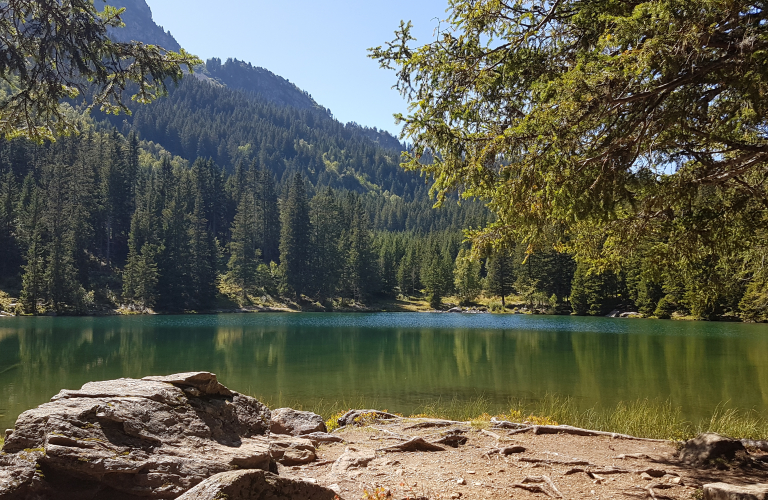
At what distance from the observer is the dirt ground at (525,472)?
5023 millimetres

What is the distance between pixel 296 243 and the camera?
79062 millimetres

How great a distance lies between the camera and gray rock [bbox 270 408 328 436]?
7629 mm

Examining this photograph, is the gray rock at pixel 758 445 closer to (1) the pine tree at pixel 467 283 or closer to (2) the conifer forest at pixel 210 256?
(2) the conifer forest at pixel 210 256

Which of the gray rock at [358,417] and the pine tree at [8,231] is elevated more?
the pine tree at [8,231]

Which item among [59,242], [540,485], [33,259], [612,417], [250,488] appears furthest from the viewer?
[59,242]

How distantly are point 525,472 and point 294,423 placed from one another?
379cm

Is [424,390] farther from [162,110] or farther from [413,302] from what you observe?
[162,110]

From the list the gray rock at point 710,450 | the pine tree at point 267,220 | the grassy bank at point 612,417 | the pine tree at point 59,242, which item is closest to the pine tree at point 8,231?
the pine tree at point 59,242

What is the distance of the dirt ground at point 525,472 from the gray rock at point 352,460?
73 mm

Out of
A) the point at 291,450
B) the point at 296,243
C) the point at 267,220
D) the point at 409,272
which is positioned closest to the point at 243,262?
the point at 296,243

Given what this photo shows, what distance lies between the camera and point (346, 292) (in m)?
79.9

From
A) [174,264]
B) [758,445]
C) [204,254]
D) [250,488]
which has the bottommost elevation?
[758,445]

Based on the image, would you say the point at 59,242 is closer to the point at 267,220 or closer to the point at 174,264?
the point at 174,264

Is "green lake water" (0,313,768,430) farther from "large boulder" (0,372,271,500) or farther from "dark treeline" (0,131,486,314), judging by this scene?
"dark treeline" (0,131,486,314)
